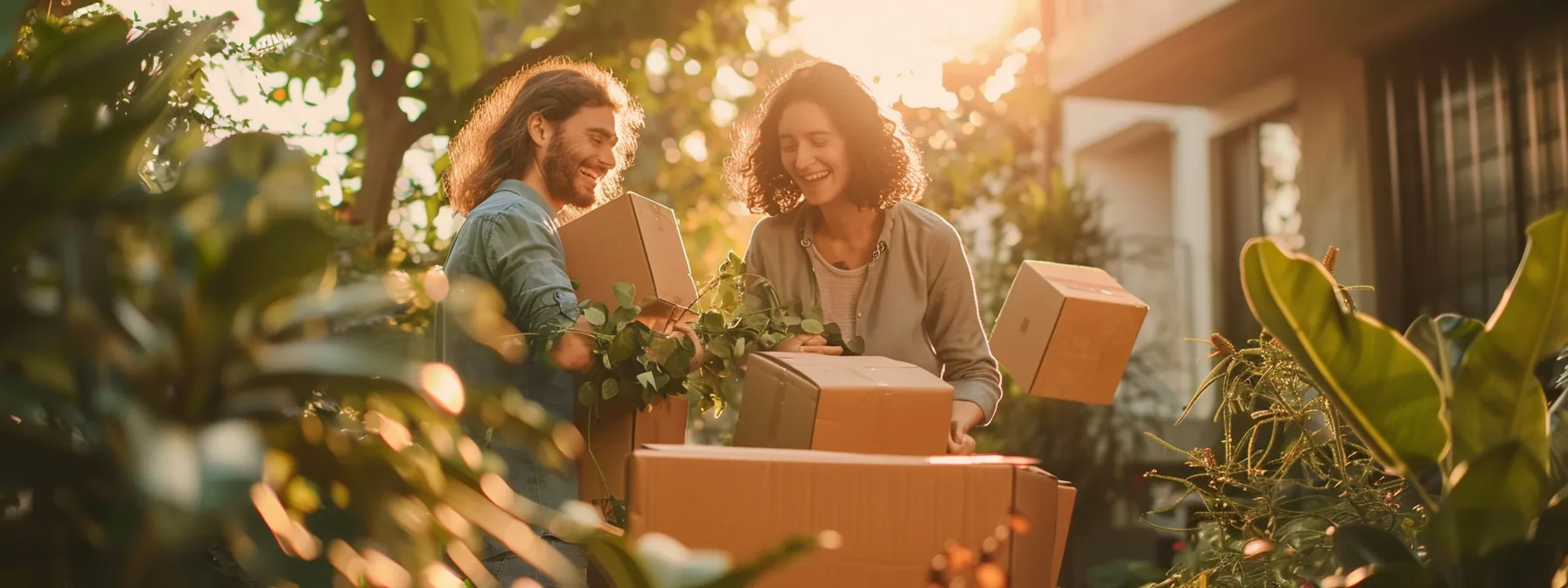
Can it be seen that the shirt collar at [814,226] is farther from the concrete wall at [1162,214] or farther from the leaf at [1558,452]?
the concrete wall at [1162,214]

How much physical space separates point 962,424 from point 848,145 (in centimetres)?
66

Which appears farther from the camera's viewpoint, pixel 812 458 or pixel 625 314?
pixel 625 314

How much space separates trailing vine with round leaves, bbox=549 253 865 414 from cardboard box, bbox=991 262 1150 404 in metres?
0.42

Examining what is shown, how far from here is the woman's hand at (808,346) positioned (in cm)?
258

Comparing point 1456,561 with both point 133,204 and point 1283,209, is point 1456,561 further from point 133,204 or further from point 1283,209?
point 1283,209

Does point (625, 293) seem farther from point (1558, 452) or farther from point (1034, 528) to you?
point (1558, 452)

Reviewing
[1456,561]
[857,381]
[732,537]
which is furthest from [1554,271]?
[732,537]

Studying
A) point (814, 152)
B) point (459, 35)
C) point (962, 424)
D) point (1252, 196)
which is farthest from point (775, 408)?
point (1252, 196)

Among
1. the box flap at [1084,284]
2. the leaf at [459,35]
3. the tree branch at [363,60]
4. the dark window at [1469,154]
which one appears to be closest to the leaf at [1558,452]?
the box flap at [1084,284]

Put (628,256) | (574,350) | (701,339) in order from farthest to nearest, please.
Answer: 1. (628,256)
2. (701,339)
3. (574,350)

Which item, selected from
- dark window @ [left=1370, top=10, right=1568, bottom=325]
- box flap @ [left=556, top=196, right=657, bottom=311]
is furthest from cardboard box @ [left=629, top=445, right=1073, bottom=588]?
dark window @ [left=1370, top=10, right=1568, bottom=325]

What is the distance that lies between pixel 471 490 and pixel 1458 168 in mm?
7241

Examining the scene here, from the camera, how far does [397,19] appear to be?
4.00 feet

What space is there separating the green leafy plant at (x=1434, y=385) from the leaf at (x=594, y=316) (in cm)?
103
